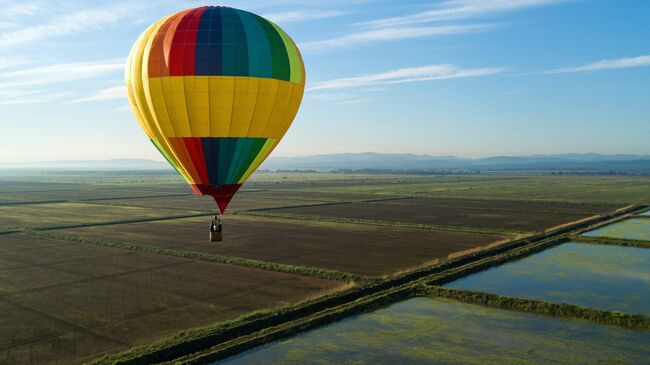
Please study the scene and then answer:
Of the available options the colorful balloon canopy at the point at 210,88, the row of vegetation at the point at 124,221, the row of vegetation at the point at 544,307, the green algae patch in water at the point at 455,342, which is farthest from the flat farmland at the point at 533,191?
the colorful balloon canopy at the point at 210,88

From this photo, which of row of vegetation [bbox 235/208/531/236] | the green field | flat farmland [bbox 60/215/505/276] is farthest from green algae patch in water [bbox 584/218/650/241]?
flat farmland [bbox 60/215/505/276]

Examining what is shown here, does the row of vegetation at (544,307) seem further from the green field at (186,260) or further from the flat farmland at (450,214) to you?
the flat farmland at (450,214)

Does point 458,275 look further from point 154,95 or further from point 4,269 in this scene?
point 4,269

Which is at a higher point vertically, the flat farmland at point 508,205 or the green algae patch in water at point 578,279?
the flat farmland at point 508,205

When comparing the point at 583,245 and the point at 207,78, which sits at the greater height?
the point at 207,78

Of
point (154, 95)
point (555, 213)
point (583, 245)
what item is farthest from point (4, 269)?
point (555, 213)

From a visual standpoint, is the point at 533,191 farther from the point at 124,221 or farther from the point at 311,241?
the point at 124,221

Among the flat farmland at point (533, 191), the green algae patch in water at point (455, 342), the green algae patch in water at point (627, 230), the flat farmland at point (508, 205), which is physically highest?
the flat farmland at point (533, 191)
